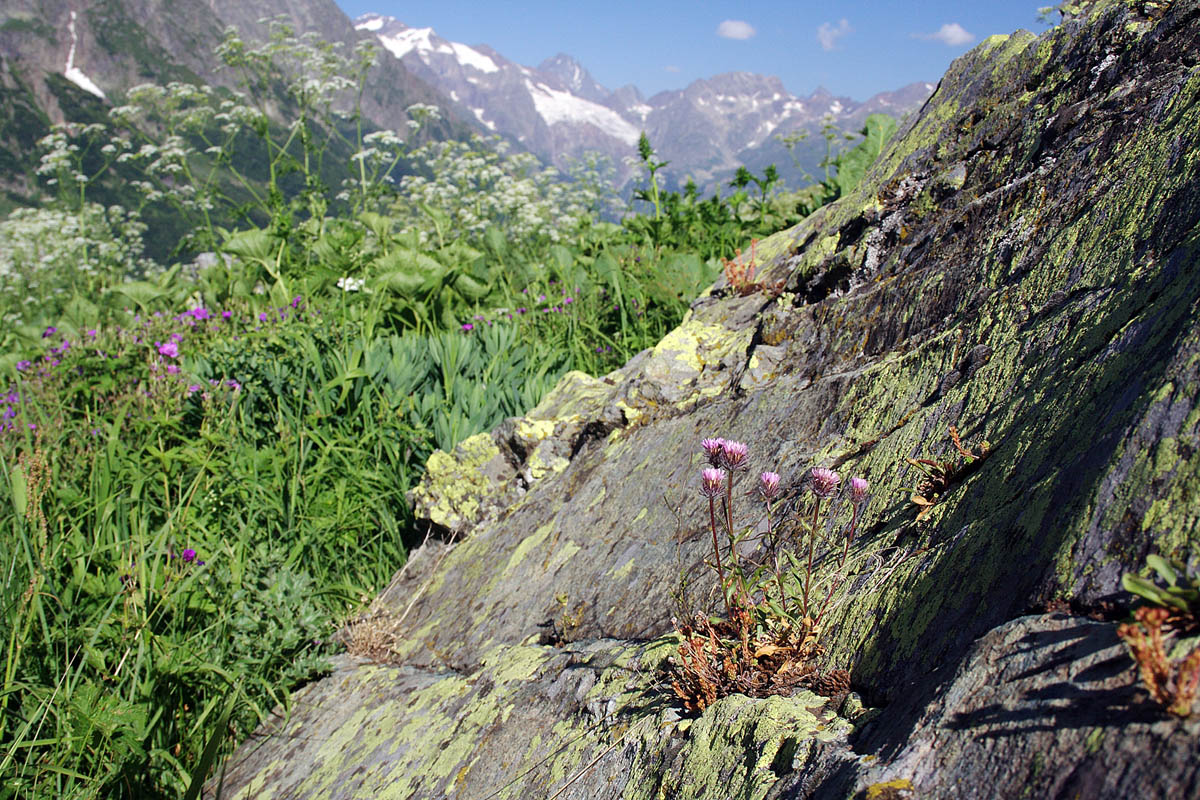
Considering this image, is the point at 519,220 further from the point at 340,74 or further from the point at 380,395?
the point at 380,395

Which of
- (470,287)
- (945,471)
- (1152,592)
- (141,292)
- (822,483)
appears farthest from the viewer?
(141,292)

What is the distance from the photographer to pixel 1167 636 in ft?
2.76

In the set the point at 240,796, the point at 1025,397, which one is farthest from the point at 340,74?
the point at 1025,397

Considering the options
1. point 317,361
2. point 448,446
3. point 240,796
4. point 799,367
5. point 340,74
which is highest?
point 340,74

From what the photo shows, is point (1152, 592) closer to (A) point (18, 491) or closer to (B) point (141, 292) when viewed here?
(A) point (18, 491)

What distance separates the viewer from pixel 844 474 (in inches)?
76.6

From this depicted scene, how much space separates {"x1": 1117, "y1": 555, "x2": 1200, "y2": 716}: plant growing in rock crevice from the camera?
0.76 meters

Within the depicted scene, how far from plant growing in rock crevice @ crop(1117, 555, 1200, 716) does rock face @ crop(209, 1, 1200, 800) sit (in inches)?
1.2

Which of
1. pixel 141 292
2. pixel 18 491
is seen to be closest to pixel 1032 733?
pixel 18 491

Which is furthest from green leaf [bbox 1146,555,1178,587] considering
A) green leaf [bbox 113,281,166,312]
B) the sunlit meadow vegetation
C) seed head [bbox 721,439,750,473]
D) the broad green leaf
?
green leaf [bbox 113,281,166,312]

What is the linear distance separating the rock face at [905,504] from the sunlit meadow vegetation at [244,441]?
354 millimetres

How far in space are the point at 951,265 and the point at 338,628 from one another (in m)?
2.78

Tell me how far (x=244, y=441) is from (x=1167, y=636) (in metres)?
3.92

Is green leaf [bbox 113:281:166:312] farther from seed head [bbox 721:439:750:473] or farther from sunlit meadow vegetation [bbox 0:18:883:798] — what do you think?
seed head [bbox 721:439:750:473]
